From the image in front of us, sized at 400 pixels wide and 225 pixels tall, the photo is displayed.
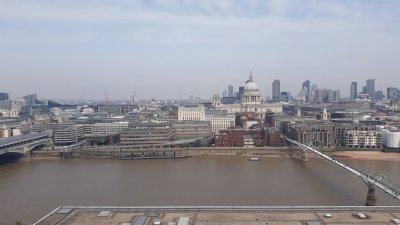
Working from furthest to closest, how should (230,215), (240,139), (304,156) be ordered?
(240,139)
(304,156)
(230,215)

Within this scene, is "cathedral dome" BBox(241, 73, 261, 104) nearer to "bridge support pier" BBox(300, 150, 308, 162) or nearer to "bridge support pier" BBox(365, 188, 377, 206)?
"bridge support pier" BBox(300, 150, 308, 162)

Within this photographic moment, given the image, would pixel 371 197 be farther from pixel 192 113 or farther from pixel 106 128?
pixel 192 113

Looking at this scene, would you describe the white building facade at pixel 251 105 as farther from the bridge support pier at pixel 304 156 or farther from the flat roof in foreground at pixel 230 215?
the flat roof in foreground at pixel 230 215

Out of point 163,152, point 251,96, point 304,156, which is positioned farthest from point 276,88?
point 304,156

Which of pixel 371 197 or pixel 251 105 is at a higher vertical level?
pixel 251 105

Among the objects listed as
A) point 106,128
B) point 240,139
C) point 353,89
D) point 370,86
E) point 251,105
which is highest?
point 370,86

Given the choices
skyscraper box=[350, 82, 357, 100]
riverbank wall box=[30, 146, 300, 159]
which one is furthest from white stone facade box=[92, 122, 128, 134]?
skyscraper box=[350, 82, 357, 100]

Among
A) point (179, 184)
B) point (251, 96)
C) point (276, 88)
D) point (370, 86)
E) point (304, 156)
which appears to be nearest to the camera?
point (179, 184)
